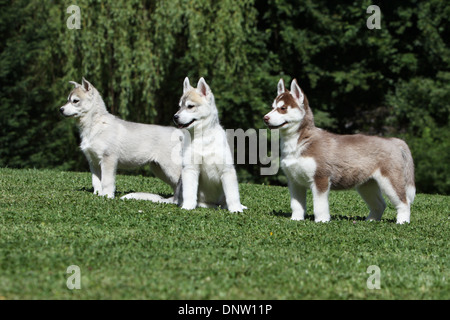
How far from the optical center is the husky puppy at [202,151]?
10289mm

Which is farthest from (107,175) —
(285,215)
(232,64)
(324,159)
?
(232,64)

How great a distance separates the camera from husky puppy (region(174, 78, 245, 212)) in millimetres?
10289

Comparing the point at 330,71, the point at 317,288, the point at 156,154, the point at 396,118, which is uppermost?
the point at 330,71

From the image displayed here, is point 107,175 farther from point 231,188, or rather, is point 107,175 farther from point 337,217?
point 337,217

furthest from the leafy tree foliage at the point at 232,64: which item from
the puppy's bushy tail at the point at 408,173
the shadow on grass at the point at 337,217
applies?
the puppy's bushy tail at the point at 408,173

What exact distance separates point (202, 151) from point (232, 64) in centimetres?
1627

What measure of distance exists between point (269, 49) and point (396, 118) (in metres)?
7.27

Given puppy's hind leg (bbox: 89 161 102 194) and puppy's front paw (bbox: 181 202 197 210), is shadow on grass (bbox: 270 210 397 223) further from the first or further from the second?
puppy's hind leg (bbox: 89 161 102 194)

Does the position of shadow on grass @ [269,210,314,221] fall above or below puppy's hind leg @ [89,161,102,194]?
below

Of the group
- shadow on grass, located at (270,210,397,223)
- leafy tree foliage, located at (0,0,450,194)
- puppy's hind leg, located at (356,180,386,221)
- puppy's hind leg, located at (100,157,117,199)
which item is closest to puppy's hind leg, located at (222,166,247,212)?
shadow on grass, located at (270,210,397,223)

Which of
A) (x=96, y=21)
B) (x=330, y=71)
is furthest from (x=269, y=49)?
(x=96, y=21)

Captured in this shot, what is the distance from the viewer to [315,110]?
30.6 m

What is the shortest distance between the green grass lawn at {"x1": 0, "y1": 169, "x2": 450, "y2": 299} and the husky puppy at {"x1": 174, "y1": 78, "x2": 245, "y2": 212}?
41 cm

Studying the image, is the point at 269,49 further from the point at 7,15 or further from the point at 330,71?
the point at 7,15
